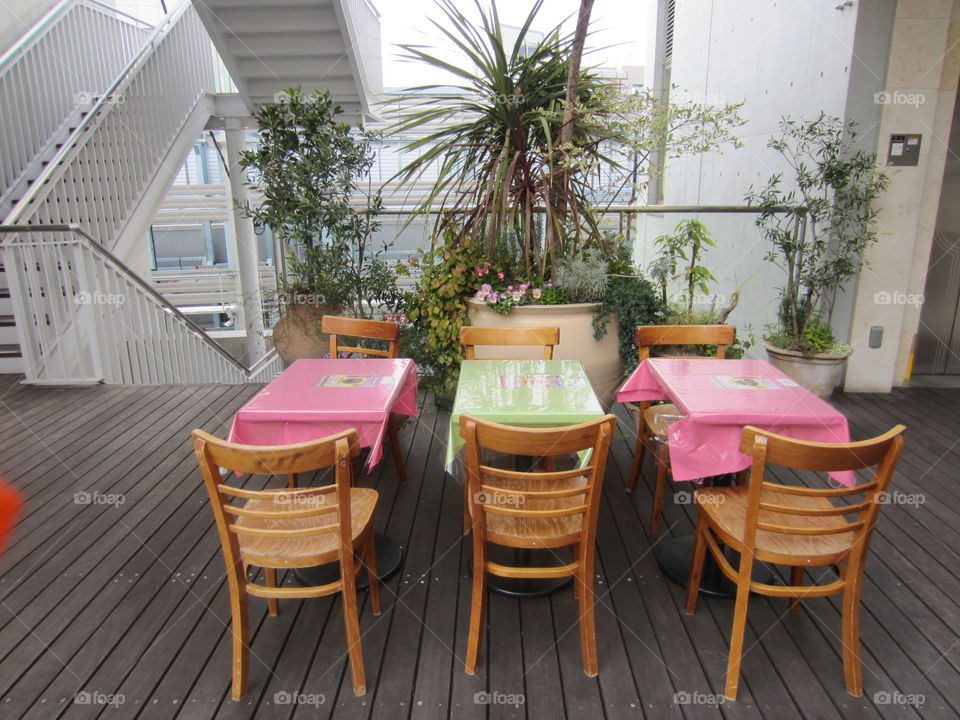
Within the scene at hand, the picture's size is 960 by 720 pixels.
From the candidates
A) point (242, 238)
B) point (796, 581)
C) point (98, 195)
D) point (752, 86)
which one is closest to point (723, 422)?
point (796, 581)

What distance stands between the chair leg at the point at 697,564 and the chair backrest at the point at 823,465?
0.29m

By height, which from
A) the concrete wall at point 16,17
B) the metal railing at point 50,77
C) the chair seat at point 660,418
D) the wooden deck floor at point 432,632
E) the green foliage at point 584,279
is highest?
the concrete wall at point 16,17

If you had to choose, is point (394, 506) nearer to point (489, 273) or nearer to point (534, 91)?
point (489, 273)

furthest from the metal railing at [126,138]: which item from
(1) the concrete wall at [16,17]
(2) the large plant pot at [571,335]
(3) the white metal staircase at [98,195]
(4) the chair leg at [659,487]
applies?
(4) the chair leg at [659,487]

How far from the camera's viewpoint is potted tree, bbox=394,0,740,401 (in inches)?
149

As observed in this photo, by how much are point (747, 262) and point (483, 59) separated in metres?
3.18

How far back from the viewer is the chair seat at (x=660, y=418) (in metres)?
2.65

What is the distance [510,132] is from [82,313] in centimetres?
334

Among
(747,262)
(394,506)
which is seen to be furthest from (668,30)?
(394,506)

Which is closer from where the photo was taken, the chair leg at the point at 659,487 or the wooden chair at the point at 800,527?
the wooden chair at the point at 800,527

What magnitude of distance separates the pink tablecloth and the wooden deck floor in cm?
63

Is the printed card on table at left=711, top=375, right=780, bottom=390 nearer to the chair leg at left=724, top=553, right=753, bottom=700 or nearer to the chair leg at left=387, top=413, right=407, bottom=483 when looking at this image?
the chair leg at left=724, top=553, right=753, bottom=700

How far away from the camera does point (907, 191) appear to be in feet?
13.3

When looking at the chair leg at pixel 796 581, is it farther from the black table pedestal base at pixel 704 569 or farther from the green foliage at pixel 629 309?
the green foliage at pixel 629 309
